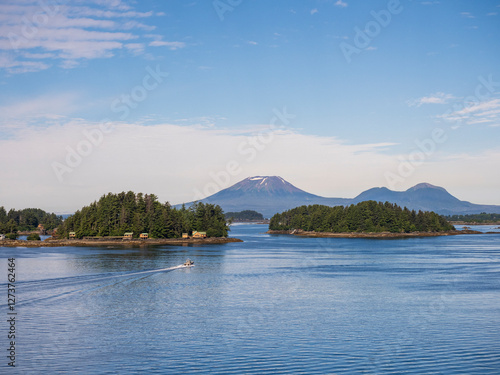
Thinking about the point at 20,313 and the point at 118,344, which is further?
the point at 20,313

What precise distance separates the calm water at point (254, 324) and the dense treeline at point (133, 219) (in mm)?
90343

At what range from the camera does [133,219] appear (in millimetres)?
156000

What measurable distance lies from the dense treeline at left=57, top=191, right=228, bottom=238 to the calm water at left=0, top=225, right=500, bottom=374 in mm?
90343

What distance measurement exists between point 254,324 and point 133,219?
127 meters

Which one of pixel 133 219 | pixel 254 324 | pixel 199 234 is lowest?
pixel 254 324

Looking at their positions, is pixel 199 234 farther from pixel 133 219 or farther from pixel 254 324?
pixel 254 324

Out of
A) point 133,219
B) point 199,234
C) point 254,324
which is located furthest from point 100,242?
point 254,324

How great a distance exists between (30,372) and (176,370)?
746 centimetres

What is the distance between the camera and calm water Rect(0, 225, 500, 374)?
85.9 feet

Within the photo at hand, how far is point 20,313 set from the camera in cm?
3828

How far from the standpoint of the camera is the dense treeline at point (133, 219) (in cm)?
15438

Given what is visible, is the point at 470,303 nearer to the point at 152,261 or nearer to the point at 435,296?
the point at 435,296

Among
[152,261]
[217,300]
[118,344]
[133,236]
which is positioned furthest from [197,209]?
[118,344]

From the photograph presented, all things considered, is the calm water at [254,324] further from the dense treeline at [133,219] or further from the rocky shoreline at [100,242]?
the dense treeline at [133,219]
